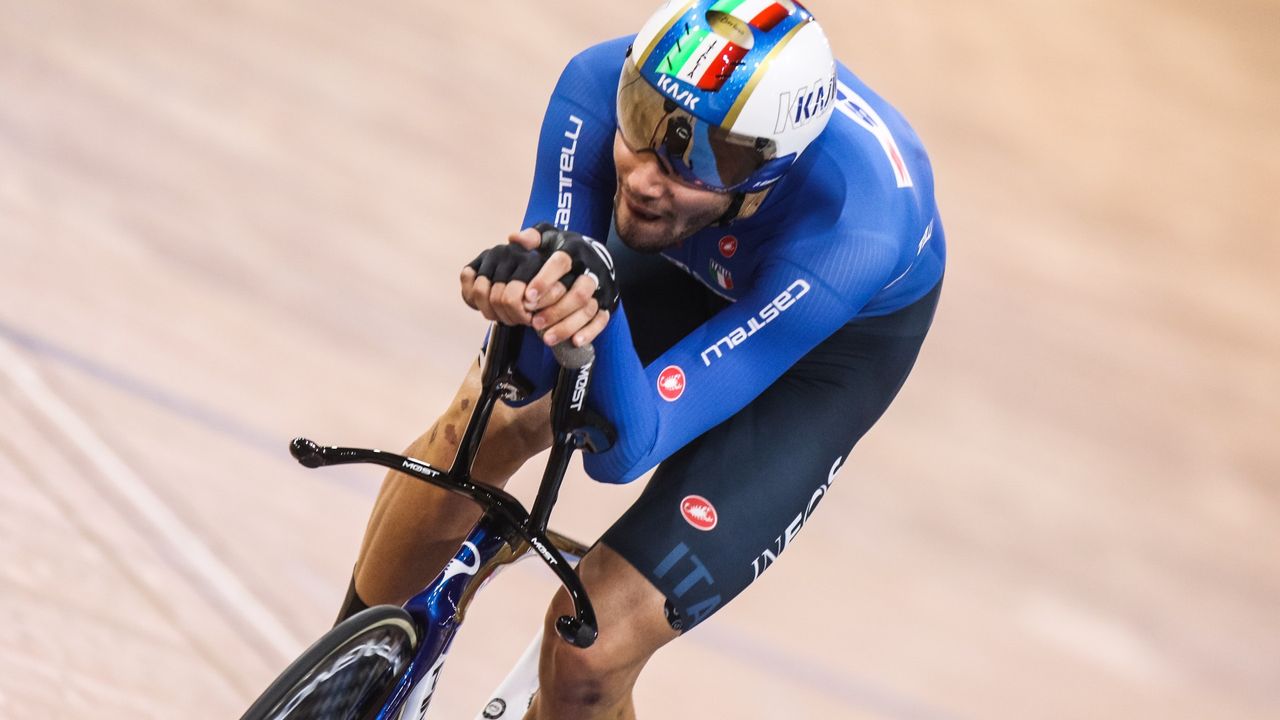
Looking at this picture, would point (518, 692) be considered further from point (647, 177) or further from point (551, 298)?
point (551, 298)

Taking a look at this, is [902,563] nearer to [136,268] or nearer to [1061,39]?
[136,268]

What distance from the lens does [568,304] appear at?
2.03 meters

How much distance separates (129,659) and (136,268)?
5.88 feet

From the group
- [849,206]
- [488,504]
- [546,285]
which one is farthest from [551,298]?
[849,206]

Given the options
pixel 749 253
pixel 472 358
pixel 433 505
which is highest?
pixel 749 253

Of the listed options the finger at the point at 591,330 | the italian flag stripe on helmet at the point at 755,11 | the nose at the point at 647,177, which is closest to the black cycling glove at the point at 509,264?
the finger at the point at 591,330

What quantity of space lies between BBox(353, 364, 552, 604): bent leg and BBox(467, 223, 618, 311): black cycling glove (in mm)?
783

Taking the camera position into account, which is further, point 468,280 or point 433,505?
point 433,505

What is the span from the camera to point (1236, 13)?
820cm

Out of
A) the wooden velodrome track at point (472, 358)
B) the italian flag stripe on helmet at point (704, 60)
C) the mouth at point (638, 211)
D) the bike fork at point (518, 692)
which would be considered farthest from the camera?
the wooden velodrome track at point (472, 358)

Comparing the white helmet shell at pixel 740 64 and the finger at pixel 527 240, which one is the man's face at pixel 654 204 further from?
the finger at pixel 527 240

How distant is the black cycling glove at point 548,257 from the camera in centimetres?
203

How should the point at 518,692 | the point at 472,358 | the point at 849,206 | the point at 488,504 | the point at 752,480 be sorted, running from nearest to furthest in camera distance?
the point at 488,504 → the point at 849,206 → the point at 752,480 → the point at 518,692 → the point at 472,358

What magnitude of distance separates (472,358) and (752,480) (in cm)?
209
